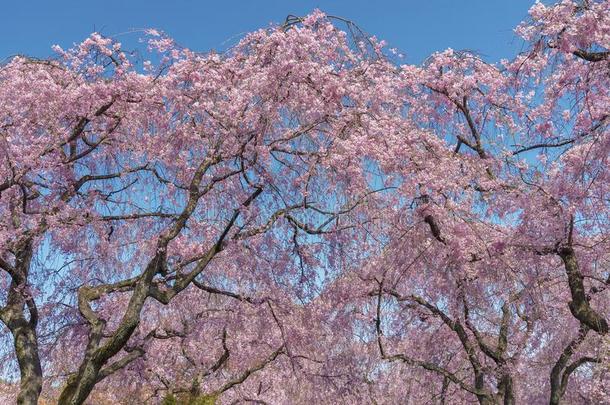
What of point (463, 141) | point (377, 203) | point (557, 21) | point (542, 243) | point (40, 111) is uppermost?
point (40, 111)

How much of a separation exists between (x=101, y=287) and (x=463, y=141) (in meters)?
6.49

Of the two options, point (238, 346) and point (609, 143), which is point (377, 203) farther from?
point (238, 346)

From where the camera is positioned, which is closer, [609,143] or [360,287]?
[609,143]

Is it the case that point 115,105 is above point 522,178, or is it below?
above

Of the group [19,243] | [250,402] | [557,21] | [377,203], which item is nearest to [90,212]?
[19,243]

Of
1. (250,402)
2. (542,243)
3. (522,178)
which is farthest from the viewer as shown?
(250,402)

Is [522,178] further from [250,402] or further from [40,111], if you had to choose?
[250,402]

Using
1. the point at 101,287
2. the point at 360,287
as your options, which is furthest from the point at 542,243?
the point at 101,287

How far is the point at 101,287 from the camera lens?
31.9 feet

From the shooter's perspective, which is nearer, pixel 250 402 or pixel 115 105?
pixel 115 105

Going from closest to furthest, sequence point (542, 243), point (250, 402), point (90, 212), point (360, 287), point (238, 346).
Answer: point (542, 243) → point (90, 212) → point (360, 287) → point (238, 346) → point (250, 402)

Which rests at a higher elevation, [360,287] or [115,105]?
[115,105]

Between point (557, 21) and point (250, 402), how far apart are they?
14.9m

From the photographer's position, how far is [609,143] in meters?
7.71
